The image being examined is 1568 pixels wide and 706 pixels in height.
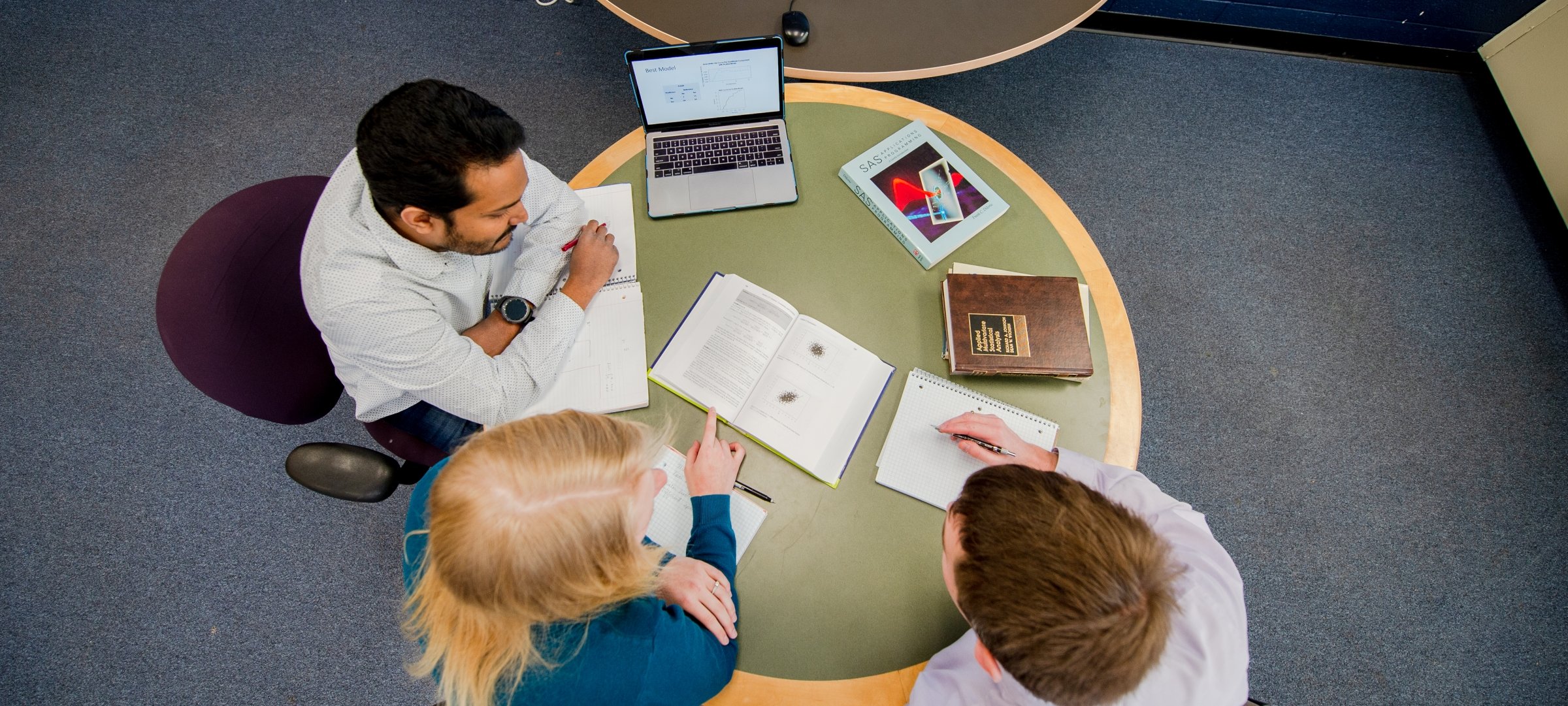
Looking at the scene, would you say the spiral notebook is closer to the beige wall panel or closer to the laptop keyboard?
the laptop keyboard

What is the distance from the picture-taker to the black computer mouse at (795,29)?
5.25ft

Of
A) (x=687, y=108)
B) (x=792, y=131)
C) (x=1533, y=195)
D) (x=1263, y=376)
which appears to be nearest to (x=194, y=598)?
(x=687, y=108)

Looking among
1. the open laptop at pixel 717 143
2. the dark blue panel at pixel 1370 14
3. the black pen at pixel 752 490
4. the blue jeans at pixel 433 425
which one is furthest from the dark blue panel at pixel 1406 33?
the blue jeans at pixel 433 425

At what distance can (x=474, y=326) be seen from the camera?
139cm

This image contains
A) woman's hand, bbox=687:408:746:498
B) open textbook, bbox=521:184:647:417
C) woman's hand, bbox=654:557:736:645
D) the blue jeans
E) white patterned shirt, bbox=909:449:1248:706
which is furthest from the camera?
the blue jeans

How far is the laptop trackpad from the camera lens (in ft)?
4.79

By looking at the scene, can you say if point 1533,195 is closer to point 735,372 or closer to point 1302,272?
point 1302,272

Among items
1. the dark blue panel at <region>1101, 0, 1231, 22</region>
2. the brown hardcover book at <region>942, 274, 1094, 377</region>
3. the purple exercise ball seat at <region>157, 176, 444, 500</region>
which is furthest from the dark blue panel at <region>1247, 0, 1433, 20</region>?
the purple exercise ball seat at <region>157, 176, 444, 500</region>

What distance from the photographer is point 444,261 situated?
1.29m

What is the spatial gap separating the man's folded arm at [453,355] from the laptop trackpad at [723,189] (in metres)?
0.37

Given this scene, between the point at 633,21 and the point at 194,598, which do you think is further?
the point at 194,598

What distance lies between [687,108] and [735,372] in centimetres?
60

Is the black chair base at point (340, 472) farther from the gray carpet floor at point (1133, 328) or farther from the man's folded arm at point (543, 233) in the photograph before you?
the gray carpet floor at point (1133, 328)

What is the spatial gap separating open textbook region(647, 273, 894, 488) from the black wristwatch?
0.31m
